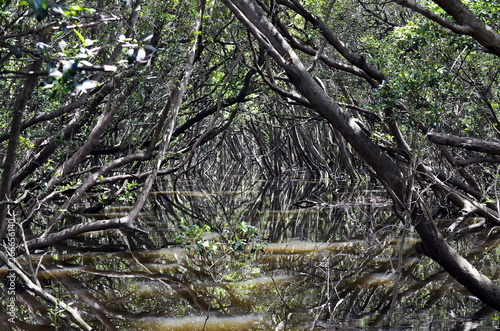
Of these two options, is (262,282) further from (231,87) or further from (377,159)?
(231,87)

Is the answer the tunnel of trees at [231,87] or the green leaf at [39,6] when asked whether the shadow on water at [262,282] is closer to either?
the tunnel of trees at [231,87]

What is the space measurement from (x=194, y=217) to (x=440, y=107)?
904cm

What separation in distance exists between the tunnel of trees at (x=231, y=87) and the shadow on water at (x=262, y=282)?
0.49 metres

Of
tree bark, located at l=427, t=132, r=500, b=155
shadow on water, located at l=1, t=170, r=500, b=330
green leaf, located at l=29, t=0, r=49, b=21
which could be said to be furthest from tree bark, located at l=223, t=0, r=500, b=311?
green leaf, located at l=29, t=0, r=49, b=21

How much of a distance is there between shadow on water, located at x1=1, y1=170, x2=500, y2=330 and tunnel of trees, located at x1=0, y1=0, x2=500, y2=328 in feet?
1.59

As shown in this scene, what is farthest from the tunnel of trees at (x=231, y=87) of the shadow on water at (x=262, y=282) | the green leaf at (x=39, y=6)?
the shadow on water at (x=262, y=282)

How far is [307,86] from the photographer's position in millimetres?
5555

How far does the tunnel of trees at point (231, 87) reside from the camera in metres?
4.23

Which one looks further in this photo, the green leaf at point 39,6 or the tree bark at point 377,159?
the tree bark at point 377,159

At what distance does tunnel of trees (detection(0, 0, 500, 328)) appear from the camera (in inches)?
167

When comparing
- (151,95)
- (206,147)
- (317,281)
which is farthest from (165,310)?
(206,147)

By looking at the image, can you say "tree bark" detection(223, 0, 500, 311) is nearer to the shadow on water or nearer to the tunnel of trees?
the tunnel of trees

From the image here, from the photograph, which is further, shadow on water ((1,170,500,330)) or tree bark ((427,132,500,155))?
shadow on water ((1,170,500,330))

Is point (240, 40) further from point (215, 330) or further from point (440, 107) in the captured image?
point (215, 330)
